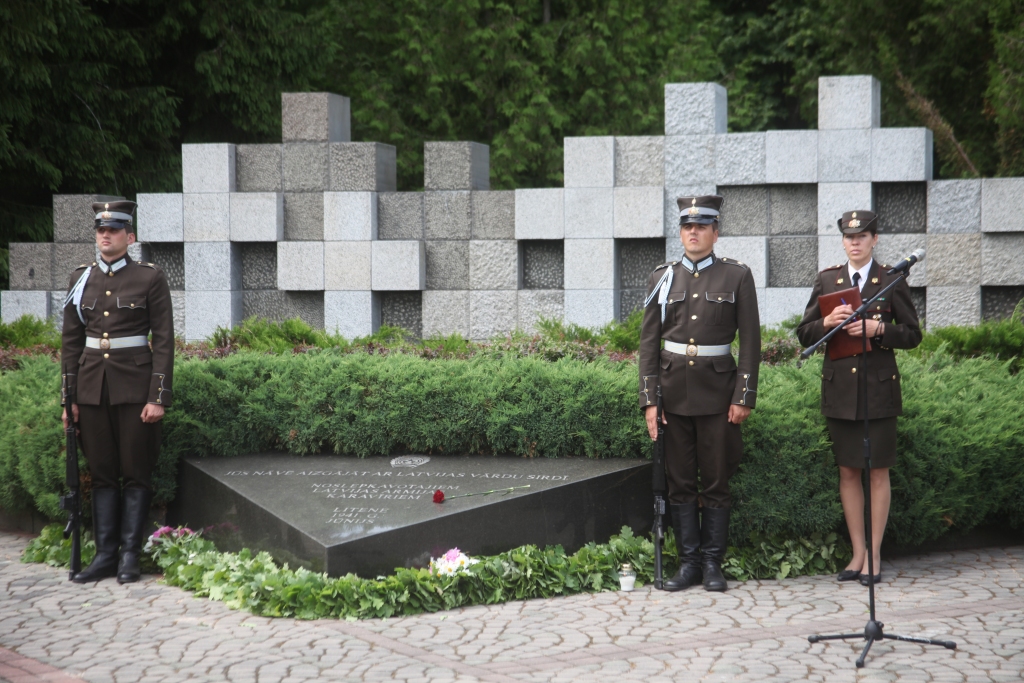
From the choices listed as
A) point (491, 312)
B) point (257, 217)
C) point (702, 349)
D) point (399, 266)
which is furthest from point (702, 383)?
point (257, 217)

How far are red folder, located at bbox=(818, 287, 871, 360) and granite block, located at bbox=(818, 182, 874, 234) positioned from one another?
4236 mm

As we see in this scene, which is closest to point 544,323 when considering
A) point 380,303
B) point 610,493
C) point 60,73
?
point 380,303

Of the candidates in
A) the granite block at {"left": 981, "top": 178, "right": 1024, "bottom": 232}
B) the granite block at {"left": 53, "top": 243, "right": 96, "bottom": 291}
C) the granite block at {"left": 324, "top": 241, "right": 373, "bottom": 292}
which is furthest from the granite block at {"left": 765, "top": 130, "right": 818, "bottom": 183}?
the granite block at {"left": 53, "top": 243, "right": 96, "bottom": 291}

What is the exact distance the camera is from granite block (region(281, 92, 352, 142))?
1072 centimetres

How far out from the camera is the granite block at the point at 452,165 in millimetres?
10430

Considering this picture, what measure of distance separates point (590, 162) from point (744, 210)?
4.88 ft

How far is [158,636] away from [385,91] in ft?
44.1

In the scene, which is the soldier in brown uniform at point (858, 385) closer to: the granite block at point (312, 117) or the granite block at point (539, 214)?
the granite block at point (539, 214)

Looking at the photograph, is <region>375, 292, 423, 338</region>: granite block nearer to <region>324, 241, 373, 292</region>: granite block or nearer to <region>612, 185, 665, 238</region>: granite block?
<region>324, 241, 373, 292</region>: granite block

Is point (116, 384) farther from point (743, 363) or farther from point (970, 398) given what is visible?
point (970, 398)

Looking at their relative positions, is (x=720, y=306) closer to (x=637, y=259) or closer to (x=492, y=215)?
(x=637, y=259)

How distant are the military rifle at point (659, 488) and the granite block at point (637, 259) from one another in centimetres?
466

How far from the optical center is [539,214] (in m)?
10.2

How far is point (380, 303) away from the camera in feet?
35.2
